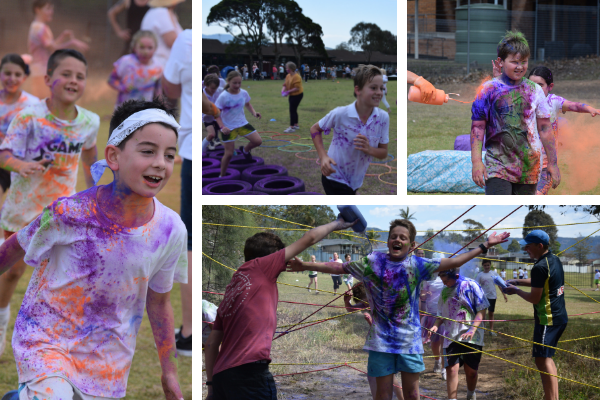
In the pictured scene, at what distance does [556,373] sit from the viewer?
3.43 m

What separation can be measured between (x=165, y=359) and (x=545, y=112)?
2.53 m

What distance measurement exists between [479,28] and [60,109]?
3568 mm

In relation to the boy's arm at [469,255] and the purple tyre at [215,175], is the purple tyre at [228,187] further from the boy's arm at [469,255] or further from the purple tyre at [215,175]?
the boy's arm at [469,255]

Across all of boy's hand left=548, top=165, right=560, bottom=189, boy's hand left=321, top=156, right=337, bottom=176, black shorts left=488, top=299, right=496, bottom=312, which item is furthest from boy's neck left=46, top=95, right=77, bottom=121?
boy's hand left=548, top=165, right=560, bottom=189

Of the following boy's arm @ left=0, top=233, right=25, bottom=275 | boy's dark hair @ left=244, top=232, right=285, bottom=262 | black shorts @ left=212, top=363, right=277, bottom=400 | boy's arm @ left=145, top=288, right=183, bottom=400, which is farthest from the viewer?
boy's dark hair @ left=244, top=232, right=285, bottom=262

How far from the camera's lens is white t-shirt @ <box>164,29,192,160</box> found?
12.5 feet

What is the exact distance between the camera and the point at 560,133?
4.21 metres

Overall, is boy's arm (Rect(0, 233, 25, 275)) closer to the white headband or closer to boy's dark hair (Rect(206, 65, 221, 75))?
the white headband

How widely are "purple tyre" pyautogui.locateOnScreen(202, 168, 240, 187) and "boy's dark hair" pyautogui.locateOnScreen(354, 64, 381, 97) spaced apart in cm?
104

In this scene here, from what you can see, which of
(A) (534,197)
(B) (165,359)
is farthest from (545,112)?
(B) (165,359)

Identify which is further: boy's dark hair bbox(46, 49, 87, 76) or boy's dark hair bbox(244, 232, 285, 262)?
boy's dark hair bbox(46, 49, 87, 76)

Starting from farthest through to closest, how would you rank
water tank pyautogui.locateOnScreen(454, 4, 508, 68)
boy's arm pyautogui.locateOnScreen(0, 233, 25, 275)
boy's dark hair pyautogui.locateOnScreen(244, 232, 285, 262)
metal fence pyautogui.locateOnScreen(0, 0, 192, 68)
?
1. metal fence pyautogui.locateOnScreen(0, 0, 192, 68)
2. water tank pyautogui.locateOnScreen(454, 4, 508, 68)
3. boy's dark hair pyautogui.locateOnScreen(244, 232, 285, 262)
4. boy's arm pyautogui.locateOnScreen(0, 233, 25, 275)

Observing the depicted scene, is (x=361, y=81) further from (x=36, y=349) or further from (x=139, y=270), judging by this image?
(x=36, y=349)

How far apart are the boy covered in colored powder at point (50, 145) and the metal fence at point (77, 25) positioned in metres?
6.16
